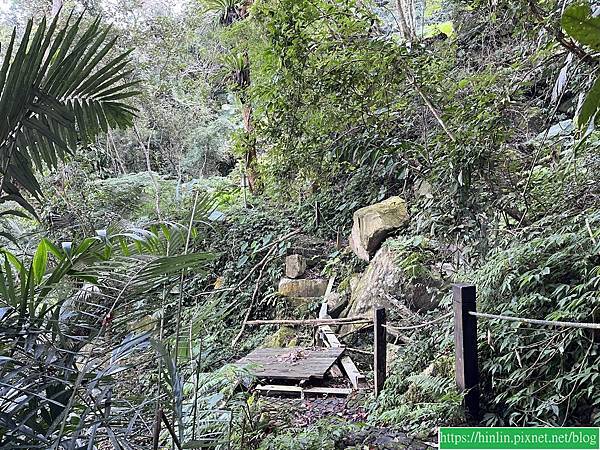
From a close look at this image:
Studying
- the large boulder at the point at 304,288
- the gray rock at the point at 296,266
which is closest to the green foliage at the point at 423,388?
the large boulder at the point at 304,288

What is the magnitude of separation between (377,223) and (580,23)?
10.7ft

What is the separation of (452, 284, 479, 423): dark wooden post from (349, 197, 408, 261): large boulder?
1915 mm

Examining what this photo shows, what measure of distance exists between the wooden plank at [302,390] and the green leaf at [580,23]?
2617mm

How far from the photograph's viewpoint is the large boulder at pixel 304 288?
14.1 feet

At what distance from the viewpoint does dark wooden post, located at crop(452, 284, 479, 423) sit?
176 centimetres

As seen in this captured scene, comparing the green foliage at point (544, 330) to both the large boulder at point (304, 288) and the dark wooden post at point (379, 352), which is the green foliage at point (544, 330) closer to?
the dark wooden post at point (379, 352)

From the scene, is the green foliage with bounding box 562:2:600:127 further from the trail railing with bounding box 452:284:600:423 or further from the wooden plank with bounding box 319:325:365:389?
the wooden plank with bounding box 319:325:365:389

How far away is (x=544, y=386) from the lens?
1729 mm

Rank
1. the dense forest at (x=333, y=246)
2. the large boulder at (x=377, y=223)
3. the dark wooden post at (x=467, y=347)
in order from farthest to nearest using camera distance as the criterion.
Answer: the large boulder at (x=377, y=223), the dark wooden post at (x=467, y=347), the dense forest at (x=333, y=246)

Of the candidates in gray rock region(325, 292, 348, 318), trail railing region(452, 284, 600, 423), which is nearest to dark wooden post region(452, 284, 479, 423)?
trail railing region(452, 284, 600, 423)

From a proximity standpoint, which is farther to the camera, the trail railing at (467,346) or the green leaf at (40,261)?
the trail railing at (467,346)

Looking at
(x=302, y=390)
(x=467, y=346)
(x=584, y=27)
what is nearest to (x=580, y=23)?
(x=584, y=27)

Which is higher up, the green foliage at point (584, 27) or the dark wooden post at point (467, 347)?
the green foliage at point (584, 27)

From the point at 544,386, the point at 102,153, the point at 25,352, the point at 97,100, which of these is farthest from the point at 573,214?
the point at 102,153
